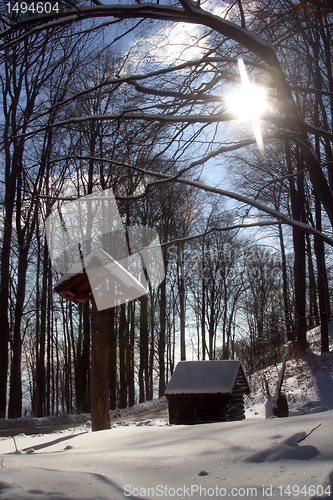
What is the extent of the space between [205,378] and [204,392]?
0.36m

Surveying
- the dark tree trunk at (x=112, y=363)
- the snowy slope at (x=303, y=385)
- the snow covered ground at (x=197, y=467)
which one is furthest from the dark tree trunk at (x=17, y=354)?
the snow covered ground at (x=197, y=467)

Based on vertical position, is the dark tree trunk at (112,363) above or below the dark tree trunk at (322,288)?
below

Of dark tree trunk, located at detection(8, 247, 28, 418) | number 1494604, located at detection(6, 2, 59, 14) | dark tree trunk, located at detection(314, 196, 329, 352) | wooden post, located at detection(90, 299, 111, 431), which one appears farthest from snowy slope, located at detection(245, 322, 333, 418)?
number 1494604, located at detection(6, 2, 59, 14)

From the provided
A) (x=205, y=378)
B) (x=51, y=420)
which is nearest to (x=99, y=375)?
(x=205, y=378)

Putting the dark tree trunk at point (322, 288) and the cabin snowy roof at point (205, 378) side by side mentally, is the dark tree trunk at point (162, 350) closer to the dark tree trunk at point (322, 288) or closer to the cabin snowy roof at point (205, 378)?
the dark tree trunk at point (322, 288)

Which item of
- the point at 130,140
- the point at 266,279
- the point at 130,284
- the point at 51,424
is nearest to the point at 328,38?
the point at 130,140

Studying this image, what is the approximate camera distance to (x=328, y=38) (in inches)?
272

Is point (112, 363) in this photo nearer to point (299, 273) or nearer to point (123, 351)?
point (123, 351)

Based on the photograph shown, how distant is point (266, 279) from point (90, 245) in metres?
14.5

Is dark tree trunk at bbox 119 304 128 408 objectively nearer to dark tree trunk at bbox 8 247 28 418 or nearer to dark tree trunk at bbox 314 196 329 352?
dark tree trunk at bbox 8 247 28 418

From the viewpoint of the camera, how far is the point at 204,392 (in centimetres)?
914

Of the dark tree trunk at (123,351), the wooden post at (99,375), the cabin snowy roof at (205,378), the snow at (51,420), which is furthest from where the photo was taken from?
the dark tree trunk at (123,351)

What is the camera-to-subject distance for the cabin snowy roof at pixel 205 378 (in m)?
9.12

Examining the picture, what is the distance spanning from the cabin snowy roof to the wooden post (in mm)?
3512
